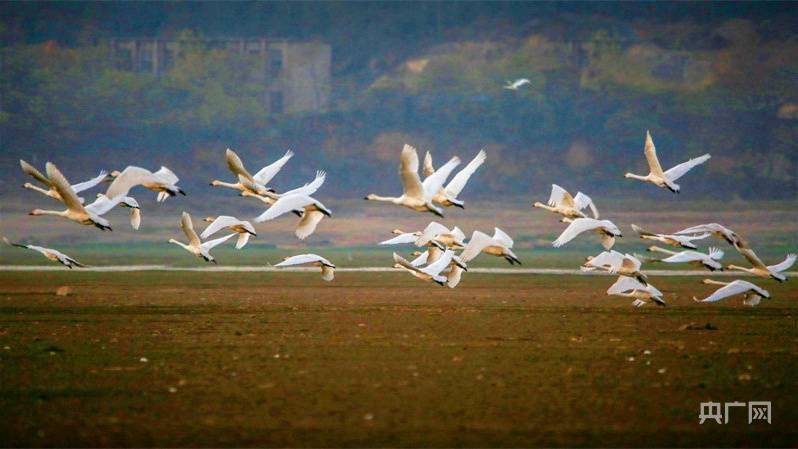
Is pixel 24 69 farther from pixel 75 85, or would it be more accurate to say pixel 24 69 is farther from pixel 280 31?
pixel 280 31

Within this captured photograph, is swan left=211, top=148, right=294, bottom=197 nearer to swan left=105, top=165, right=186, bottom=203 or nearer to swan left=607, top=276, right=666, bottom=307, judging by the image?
swan left=105, top=165, right=186, bottom=203

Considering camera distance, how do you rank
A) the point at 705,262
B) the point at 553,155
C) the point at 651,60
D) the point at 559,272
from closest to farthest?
1. the point at 705,262
2. the point at 559,272
3. the point at 553,155
4. the point at 651,60

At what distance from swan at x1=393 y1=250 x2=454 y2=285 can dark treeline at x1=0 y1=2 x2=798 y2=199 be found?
70.1 meters

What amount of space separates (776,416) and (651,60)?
97224 mm

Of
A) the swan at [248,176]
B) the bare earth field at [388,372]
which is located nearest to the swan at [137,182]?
the swan at [248,176]

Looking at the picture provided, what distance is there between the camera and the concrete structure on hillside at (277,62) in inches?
4451

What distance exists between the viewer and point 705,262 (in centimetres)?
2847

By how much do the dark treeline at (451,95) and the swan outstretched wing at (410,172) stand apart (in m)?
72.6

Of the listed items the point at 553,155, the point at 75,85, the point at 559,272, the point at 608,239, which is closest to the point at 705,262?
the point at 608,239

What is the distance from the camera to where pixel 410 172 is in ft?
87.1

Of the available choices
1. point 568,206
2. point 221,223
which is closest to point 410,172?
point 221,223

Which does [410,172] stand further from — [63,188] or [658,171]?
[658,171]

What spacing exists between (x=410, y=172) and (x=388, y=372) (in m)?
4.40

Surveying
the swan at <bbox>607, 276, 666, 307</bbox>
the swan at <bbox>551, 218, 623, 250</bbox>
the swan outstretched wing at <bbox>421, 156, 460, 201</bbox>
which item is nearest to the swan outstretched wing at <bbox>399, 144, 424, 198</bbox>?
the swan outstretched wing at <bbox>421, 156, 460, 201</bbox>
